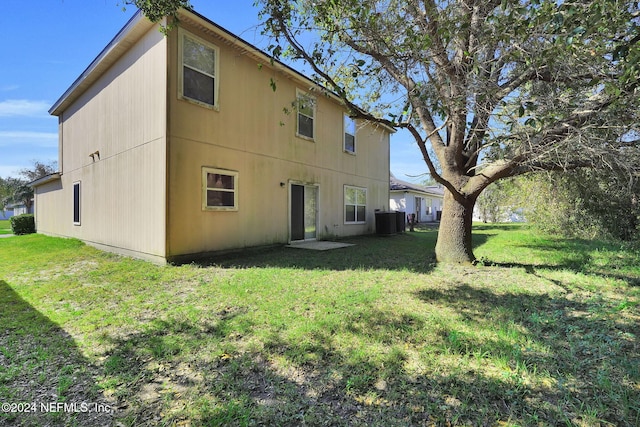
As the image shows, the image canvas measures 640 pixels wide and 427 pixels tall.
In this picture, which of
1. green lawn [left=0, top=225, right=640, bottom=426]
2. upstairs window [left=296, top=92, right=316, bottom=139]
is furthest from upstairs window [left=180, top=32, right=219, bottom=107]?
green lawn [left=0, top=225, right=640, bottom=426]

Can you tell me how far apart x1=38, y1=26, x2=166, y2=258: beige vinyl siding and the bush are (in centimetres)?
580

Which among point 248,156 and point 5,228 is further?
point 5,228

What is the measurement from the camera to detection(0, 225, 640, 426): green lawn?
80.7 inches

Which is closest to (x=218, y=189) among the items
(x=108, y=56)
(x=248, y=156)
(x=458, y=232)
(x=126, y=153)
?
(x=248, y=156)

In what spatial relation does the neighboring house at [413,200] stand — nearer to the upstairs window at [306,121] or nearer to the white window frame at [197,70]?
the upstairs window at [306,121]

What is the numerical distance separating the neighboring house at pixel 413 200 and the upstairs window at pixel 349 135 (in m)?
8.98

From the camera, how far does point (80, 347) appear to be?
9.68ft

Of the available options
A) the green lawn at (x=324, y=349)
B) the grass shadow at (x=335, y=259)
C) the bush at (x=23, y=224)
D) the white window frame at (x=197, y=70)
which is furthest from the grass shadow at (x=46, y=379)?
the bush at (x=23, y=224)

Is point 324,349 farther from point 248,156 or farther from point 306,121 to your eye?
point 306,121

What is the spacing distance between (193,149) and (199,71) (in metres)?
1.95

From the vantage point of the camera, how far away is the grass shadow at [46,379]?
2016mm

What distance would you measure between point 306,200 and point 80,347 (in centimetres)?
799

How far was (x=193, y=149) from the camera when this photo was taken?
7062 millimetres

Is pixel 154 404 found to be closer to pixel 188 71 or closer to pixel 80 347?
pixel 80 347
